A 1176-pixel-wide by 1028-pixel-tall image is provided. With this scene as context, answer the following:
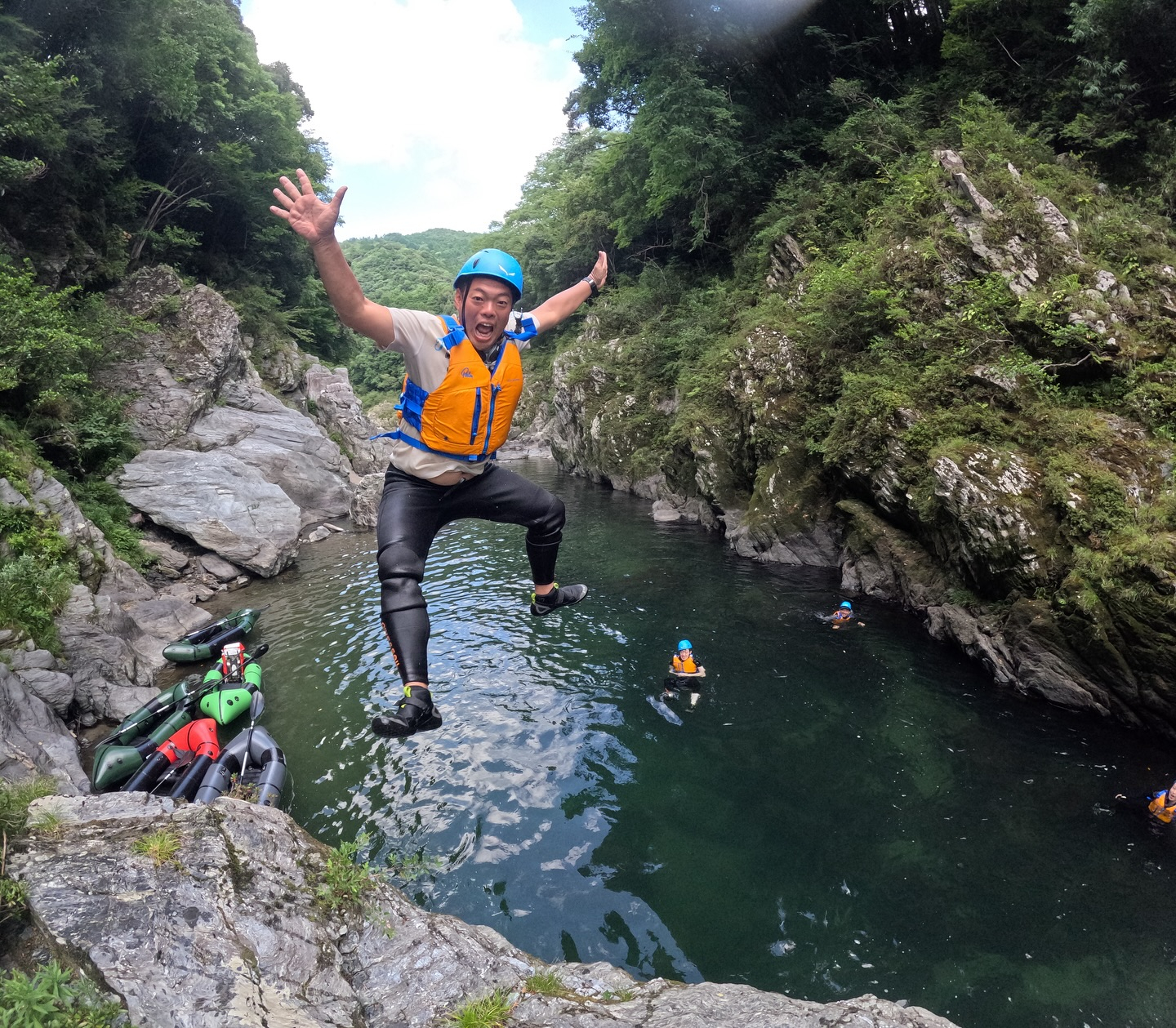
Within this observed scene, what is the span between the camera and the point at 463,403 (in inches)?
158

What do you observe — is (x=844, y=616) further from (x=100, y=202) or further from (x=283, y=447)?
(x=100, y=202)

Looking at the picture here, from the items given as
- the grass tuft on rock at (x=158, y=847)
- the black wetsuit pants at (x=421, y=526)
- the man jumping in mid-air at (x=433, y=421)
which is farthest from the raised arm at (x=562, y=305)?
the grass tuft on rock at (x=158, y=847)

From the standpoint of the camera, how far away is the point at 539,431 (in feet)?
170

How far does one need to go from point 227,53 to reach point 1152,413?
33042mm

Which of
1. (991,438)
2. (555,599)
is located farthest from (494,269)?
(991,438)

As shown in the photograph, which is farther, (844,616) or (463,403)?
(844,616)

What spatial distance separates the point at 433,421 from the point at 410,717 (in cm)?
187

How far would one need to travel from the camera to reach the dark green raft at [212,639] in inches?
502

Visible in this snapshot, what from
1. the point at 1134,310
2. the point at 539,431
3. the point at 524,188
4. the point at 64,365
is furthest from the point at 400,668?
the point at 524,188

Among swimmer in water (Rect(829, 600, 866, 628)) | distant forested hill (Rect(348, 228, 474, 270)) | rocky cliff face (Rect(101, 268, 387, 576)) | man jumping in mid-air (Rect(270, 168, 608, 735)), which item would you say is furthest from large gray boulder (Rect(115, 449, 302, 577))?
distant forested hill (Rect(348, 228, 474, 270))

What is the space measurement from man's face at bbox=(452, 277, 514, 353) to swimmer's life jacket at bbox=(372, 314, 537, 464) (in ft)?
0.22

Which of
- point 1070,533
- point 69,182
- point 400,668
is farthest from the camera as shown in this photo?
point 69,182

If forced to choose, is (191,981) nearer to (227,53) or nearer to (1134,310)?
(1134,310)

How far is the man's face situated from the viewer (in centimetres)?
389
